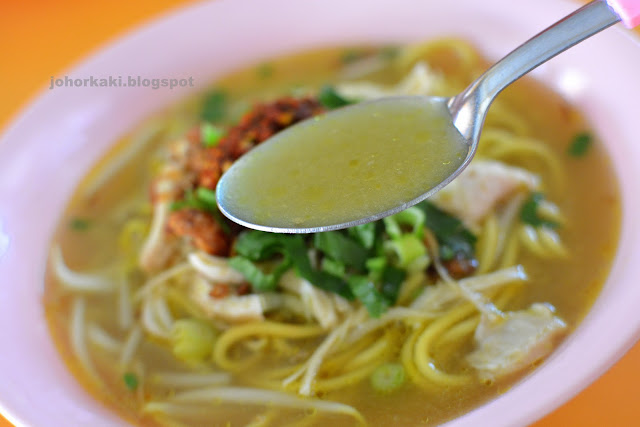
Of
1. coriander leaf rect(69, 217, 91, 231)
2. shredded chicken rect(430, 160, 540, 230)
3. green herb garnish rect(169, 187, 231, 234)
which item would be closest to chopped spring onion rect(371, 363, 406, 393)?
shredded chicken rect(430, 160, 540, 230)

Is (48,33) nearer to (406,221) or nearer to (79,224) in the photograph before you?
(79,224)

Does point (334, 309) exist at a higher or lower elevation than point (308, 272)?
lower

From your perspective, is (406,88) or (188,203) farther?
(406,88)

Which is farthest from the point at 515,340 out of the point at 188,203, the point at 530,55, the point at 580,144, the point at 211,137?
the point at 211,137

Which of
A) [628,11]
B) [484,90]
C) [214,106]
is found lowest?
[214,106]

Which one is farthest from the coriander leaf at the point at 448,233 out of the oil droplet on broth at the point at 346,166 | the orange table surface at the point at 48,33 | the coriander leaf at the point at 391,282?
the orange table surface at the point at 48,33

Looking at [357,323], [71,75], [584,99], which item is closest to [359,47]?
[584,99]

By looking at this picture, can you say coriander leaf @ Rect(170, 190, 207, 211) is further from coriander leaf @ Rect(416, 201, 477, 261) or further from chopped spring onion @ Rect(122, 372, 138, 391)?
coriander leaf @ Rect(416, 201, 477, 261)
